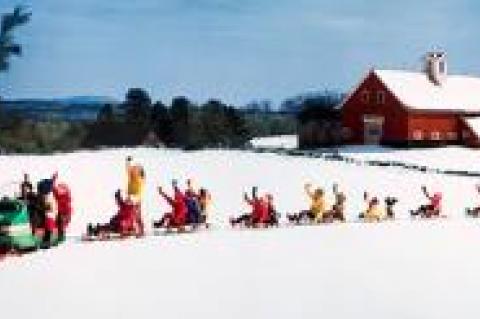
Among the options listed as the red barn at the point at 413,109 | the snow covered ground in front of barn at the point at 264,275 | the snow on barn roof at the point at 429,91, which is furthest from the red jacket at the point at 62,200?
the snow on barn roof at the point at 429,91

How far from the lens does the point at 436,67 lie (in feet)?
293

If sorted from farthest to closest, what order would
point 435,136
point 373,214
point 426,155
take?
1. point 435,136
2. point 426,155
3. point 373,214

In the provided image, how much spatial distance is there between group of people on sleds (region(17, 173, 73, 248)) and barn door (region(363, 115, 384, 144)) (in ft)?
205

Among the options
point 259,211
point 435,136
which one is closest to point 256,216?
point 259,211

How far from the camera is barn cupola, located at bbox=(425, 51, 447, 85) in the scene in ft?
292

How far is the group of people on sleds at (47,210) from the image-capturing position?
22.6 meters

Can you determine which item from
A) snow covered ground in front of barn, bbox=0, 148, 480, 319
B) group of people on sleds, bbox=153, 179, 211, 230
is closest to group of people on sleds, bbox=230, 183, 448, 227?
snow covered ground in front of barn, bbox=0, 148, 480, 319

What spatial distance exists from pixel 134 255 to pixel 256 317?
5.06m

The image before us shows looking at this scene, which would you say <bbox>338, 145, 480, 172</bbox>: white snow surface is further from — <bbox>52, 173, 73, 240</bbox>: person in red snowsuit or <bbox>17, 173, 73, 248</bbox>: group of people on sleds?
<bbox>17, 173, 73, 248</bbox>: group of people on sleds

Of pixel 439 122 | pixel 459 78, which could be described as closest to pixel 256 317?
pixel 439 122

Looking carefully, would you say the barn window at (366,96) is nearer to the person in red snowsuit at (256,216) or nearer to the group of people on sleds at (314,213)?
the group of people on sleds at (314,213)

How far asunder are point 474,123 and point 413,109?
4.91 meters

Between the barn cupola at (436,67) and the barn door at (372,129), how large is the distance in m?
6.61

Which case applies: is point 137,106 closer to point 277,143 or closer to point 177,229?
point 277,143
